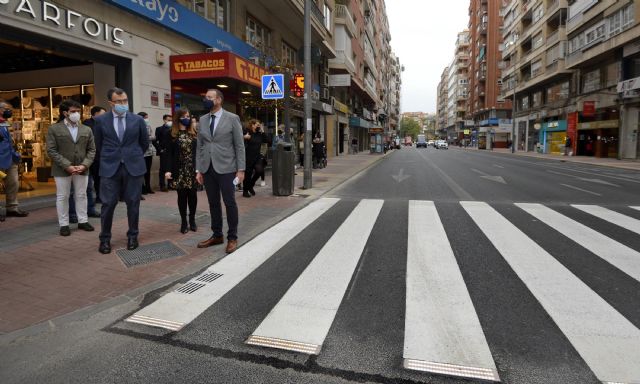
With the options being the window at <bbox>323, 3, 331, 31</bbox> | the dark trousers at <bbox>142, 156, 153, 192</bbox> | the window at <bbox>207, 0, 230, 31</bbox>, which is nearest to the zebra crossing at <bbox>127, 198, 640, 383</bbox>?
the dark trousers at <bbox>142, 156, 153, 192</bbox>

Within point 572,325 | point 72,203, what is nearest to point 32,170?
point 72,203

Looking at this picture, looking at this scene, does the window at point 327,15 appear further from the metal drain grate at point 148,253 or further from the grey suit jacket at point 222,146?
the metal drain grate at point 148,253

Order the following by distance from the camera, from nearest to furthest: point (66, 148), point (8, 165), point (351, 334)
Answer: point (351, 334) → point (66, 148) → point (8, 165)

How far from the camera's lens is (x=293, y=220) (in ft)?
24.2

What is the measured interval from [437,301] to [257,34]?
1680 centimetres

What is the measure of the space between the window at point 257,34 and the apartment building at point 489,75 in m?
54.5

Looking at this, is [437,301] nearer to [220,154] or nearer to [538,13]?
[220,154]

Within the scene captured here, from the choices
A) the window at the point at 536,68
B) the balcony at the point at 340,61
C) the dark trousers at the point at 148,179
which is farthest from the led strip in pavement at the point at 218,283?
the window at the point at 536,68

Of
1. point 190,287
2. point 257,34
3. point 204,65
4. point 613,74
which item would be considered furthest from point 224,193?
point 613,74

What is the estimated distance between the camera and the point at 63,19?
805cm

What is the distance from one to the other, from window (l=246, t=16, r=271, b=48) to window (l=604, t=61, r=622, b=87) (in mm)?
25975

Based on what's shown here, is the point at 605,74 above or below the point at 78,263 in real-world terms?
above

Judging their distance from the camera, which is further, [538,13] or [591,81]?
[538,13]

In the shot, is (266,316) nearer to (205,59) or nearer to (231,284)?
(231,284)
